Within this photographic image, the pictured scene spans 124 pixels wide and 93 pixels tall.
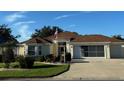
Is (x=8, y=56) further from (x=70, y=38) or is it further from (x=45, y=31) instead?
(x=70, y=38)

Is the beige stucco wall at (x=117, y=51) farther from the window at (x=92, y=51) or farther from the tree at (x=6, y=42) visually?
the tree at (x=6, y=42)

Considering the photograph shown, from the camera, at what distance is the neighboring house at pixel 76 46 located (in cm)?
2819

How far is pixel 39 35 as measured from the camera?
26.6 meters

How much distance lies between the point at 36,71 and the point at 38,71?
11 cm

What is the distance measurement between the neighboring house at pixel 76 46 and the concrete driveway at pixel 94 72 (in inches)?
84.0

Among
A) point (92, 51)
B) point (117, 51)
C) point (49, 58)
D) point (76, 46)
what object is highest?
point (76, 46)

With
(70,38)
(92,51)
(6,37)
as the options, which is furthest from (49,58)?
(92,51)

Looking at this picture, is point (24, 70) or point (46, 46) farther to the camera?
point (46, 46)

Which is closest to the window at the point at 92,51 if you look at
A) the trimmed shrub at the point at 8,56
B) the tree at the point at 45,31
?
the tree at the point at 45,31

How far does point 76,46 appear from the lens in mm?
35406

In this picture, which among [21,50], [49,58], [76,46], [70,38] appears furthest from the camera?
[76,46]

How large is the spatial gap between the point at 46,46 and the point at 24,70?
12.9 ft
